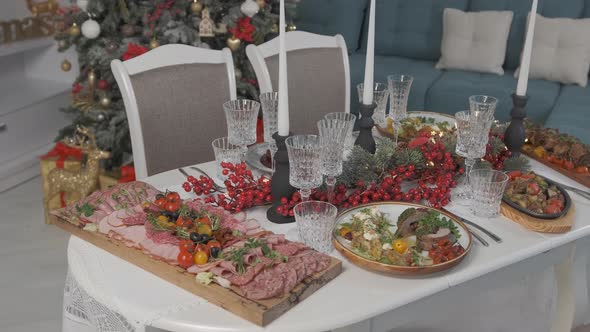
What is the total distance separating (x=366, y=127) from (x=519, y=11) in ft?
7.76

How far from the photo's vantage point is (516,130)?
5.35ft

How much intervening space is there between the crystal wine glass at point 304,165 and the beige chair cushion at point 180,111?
70 centimetres

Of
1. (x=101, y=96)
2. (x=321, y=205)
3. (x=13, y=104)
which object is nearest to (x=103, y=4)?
(x=101, y=96)

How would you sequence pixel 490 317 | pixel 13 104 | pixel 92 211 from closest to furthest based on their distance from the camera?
pixel 92 211 < pixel 490 317 < pixel 13 104

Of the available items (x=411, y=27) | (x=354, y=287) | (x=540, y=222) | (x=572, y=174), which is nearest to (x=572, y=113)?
(x=411, y=27)

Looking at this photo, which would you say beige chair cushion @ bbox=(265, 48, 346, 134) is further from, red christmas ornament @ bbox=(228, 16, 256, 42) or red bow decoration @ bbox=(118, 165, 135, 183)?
red bow decoration @ bbox=(118, 165, 135, 183)

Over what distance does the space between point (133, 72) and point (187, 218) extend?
0.75 meters

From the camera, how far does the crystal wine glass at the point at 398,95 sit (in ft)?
5.53

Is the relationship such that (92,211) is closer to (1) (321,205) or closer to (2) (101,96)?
(1) (321,205)

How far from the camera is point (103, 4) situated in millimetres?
2850

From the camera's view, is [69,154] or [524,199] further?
[69,154]

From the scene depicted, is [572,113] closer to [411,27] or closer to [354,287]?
[411,27]

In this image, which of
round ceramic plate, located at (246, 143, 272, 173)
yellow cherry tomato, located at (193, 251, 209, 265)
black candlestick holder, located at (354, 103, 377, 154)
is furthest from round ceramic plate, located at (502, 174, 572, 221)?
yellow cherry tomato, located at (193, 251, 209, 265)

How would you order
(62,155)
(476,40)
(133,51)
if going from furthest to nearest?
(476,40), (62,155), (133,51)
